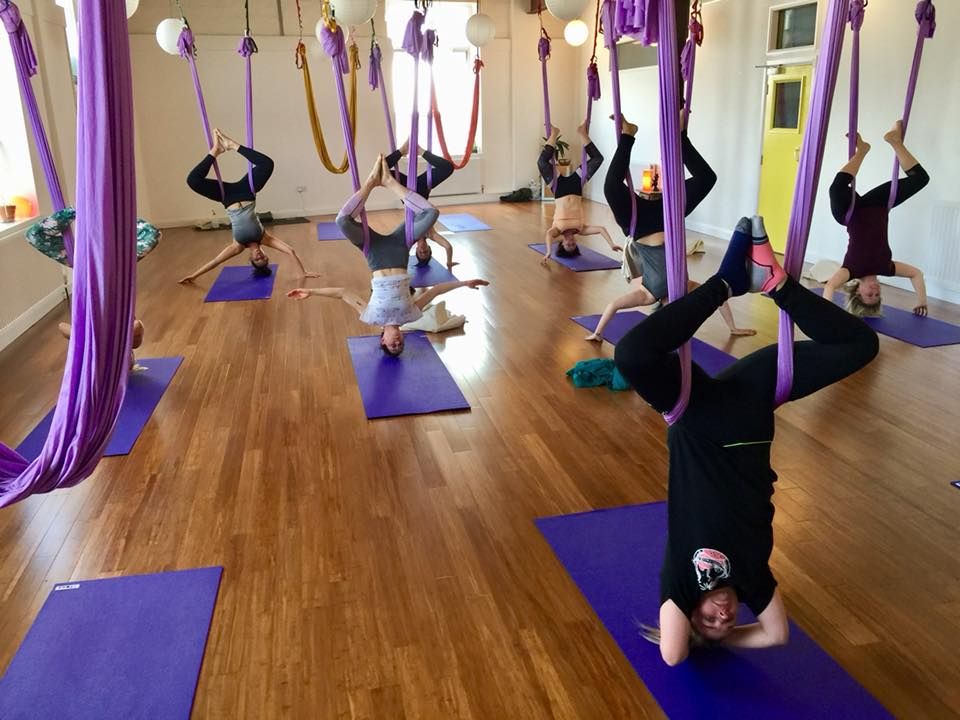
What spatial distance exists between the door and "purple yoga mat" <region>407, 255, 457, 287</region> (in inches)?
116

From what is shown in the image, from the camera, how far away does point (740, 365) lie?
1937mm

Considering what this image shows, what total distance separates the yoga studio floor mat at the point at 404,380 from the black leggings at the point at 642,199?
1.27m

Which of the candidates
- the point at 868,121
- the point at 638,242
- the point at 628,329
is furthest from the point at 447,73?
the point at 628,329

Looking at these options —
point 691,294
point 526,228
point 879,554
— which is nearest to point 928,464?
point 879,554

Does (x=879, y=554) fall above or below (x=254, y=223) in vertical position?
below

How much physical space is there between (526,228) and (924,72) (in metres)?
4.33

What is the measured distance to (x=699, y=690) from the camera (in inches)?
74.9

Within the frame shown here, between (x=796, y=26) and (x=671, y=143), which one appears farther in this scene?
(x=796, y=26)

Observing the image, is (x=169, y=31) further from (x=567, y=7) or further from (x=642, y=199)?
(x=642, y=199)

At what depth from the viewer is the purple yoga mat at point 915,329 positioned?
14.4ft

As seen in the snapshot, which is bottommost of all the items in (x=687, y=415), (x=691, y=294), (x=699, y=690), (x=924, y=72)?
(x=699, y=690)

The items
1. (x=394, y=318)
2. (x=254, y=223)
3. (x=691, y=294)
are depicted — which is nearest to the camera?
(x=691, y=294)

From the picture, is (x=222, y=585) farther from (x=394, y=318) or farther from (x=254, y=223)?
(x=254, y=223)

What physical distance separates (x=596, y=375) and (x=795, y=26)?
437cm
